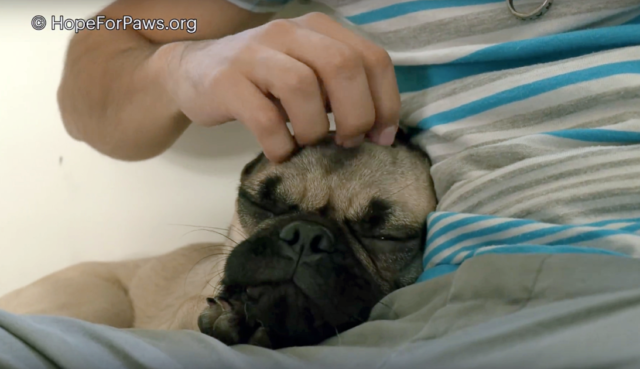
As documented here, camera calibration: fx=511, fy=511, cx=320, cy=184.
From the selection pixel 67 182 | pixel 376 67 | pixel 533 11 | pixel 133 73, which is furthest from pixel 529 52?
pixel 67 182

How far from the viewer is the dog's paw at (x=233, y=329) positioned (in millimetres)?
689

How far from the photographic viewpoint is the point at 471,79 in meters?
0.75

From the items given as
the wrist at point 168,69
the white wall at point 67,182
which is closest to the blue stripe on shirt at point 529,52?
the wrist at point 168,69

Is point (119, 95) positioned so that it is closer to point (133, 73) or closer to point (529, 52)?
point (133, 73)

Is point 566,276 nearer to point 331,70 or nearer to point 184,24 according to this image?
point 331,70

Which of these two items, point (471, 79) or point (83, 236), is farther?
point (83, 236)

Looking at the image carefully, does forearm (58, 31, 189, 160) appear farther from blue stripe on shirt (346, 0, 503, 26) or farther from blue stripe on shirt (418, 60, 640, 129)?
blue stripe on shirt (418, 60, 640, 129)

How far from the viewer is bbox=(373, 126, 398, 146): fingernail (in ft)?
2.65

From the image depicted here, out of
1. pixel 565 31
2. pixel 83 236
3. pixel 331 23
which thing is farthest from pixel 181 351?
pixel 83 236

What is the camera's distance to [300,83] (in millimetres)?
688

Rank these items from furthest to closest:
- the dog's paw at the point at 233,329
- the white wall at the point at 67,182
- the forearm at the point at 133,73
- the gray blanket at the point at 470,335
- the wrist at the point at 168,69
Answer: the white wall at the point at 67,182, the forearm at the point at 133,73, the wrist at the point at 168,69, the dog's paw at the point at 233,329, the gray blanket at the point at 470,335

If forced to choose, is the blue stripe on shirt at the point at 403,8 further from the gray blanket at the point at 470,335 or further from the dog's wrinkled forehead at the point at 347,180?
the gray blanket at the point at 470,335

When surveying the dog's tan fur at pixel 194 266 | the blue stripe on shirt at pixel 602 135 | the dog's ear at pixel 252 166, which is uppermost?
the blue stripe on shirt at pixel 602 135

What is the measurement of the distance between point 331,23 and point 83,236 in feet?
3.44
